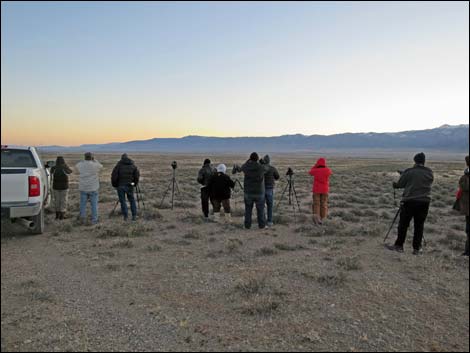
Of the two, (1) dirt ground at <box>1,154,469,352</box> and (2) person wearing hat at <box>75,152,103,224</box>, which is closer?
(1) dirt ground at <box>1,154,469,352</box>

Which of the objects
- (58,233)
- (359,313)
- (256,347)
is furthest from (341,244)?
(58,233)

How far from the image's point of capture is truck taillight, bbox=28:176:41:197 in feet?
18.9

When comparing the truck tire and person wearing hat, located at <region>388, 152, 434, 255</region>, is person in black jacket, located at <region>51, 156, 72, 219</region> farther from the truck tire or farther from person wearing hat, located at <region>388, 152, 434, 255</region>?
person wearing hat, located at <region>388, 152, 434, 255</region>

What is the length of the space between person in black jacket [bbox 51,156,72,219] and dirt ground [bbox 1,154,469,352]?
1.10 metres

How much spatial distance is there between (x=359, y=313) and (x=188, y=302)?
7.53 ft

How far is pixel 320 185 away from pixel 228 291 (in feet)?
17.4

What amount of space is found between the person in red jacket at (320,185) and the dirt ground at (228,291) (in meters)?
1.01

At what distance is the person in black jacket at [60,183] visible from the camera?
1038 centimetres

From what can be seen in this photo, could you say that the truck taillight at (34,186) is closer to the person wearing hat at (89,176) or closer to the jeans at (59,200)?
the person wearing hat at (89,176)

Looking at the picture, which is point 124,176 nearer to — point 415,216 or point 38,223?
point 38,223

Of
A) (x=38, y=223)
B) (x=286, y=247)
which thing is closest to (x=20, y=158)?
(x=38, y=223)

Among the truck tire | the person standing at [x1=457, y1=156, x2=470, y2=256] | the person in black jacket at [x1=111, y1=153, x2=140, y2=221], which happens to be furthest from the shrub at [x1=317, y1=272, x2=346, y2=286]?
the person in black jacket at [x1=111, y1=153, x2=140, y2=221]

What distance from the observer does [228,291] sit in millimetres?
5371

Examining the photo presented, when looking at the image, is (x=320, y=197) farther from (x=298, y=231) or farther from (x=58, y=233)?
(x=58, y=233)
